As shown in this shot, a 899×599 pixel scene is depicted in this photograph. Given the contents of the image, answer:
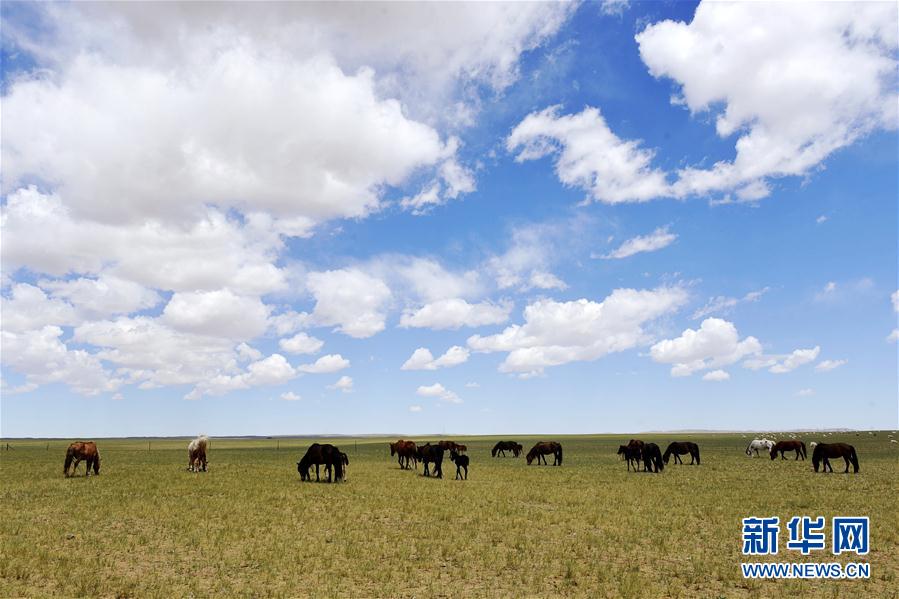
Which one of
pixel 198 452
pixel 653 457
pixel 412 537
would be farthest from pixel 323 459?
pixel 653 457

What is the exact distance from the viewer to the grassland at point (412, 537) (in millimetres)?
12508

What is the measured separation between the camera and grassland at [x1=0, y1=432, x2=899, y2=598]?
12.5 metres

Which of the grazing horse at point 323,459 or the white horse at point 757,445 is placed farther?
the white horse at point 757,445

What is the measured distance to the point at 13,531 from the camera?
1727cm

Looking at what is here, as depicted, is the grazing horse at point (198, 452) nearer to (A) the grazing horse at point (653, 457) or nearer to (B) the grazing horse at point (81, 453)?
(B) the grazing horse at point (81, 453)

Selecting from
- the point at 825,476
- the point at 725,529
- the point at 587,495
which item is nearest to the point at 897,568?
the point at 725,529

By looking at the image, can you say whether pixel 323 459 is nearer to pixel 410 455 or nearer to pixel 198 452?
pixel 410 455

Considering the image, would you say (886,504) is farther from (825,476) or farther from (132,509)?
(132,509)

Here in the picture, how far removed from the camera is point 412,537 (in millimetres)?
16734

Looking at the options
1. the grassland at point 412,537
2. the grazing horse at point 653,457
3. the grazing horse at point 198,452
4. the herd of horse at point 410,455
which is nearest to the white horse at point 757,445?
the herd of horse at point 410,455

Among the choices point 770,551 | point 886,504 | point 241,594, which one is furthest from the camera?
point 886,504

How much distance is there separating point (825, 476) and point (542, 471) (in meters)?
16.7

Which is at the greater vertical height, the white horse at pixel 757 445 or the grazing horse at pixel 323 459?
the grazing horse at pixel 323 459

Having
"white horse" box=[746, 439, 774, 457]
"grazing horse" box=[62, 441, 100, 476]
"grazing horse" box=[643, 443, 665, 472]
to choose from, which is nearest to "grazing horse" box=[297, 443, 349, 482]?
"grazing horse" box=[62, 441, 100, 476]
